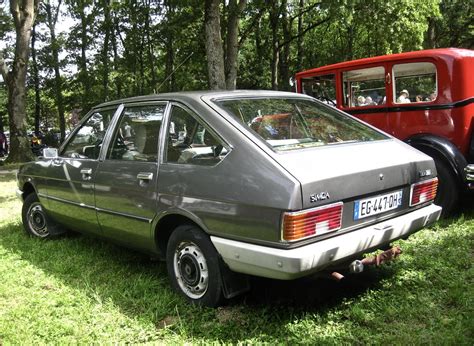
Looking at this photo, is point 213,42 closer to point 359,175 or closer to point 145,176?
point 145,176

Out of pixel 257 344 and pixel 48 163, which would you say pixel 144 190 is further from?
pixel 48 163

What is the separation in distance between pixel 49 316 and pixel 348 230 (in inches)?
90.1

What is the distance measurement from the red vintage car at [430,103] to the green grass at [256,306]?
3.53ft

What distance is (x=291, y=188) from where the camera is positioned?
276 cm

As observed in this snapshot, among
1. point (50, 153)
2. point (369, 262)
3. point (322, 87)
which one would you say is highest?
point (322, 87)

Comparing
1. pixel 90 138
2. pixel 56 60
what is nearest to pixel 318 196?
pixel 90 138

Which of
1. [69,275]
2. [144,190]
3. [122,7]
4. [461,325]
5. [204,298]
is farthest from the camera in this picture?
[122,7]

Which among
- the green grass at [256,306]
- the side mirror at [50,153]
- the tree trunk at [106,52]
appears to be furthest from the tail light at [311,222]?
the tree trunk at [106,52]

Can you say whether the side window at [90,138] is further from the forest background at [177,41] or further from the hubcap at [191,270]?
the forest background at [177,41]

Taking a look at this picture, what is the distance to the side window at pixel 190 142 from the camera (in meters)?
3.29

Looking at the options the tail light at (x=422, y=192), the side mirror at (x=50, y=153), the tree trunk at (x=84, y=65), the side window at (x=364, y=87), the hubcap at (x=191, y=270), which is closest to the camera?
the hubcap at (x=191, y=270)

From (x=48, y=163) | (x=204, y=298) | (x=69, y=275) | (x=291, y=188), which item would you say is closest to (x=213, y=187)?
(x=291, y=188)

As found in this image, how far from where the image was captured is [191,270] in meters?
3.48

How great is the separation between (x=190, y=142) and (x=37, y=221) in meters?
3.08
